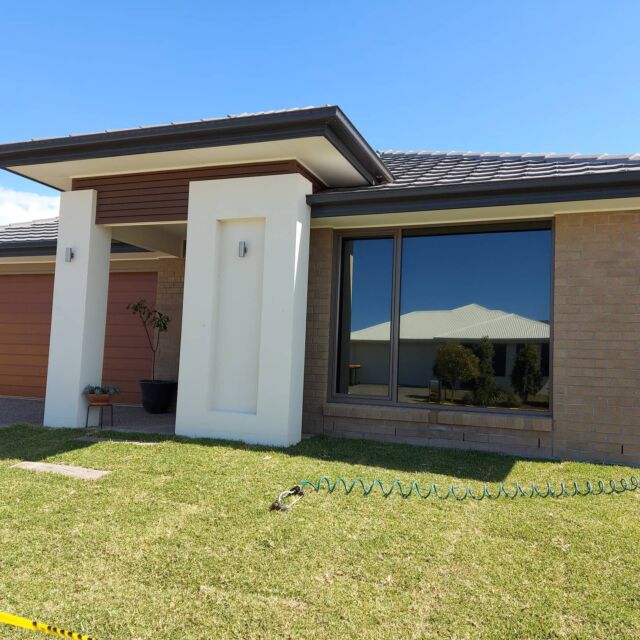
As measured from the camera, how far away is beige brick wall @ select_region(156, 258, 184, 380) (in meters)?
10.1

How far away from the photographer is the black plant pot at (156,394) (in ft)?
31.1

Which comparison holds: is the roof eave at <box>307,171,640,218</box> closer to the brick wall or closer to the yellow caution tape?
the brick wall

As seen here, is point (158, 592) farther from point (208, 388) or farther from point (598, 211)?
point (598, 211)

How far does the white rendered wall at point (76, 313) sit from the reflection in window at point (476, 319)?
14.8ft

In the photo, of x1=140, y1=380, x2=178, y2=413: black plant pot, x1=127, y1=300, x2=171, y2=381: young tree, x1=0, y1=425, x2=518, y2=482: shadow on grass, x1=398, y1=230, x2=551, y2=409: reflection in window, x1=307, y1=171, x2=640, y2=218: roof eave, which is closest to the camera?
x1=0, y1=425, x2=518, y2=482: shadow on grass

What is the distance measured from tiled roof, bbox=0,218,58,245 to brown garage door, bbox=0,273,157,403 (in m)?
0.95

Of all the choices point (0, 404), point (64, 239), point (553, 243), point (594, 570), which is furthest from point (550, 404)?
point (0, 404)

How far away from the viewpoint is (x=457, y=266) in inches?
293

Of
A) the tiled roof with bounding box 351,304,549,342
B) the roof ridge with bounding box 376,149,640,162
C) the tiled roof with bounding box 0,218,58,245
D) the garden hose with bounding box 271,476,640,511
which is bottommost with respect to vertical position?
the garden hose with bounding box 271,476,640,511

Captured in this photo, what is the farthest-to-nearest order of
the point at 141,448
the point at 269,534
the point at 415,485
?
the point at 141,448 < the point at 415,485 < the point at 269,534

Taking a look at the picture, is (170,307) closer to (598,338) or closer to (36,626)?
(598,338)

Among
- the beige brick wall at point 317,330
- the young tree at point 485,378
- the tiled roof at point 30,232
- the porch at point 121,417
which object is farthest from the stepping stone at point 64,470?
the tiled roof at point 30,232

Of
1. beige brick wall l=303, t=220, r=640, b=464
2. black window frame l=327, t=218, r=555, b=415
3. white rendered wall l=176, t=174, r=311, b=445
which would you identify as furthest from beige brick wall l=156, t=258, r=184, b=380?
beige brick wall l=303, t=220, r=640, b=464

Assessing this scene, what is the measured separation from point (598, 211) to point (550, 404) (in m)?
2.42
